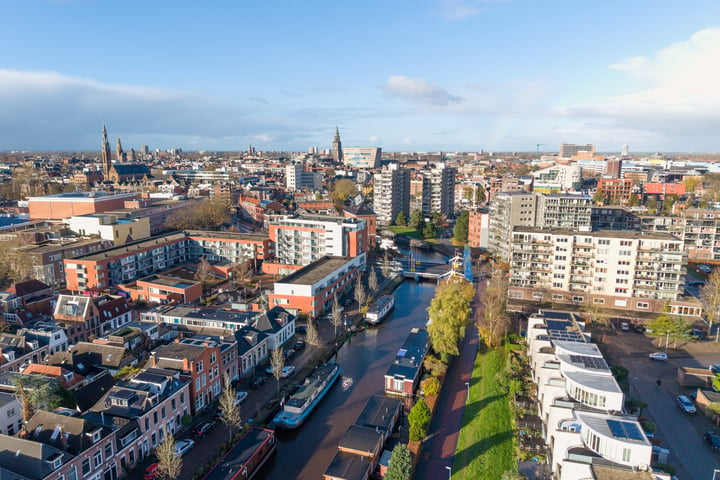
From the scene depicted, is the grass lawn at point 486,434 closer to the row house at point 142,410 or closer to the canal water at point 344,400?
the canal water at point 344,400

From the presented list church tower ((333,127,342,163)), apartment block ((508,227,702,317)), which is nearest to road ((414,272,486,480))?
apartment block ((508,227,702,317))

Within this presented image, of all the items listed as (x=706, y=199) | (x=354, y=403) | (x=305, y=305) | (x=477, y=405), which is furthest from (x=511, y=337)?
(x=706, y=199)

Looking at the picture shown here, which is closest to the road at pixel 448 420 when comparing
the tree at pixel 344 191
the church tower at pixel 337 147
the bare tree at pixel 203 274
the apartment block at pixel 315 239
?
the apartment block at pixel 315 239

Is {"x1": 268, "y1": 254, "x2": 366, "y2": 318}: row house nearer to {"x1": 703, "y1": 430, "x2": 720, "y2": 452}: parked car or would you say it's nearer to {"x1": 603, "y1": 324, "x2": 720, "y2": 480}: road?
{"x1": 603, "y1": 324, "x2": 720, "y2": 480}: road

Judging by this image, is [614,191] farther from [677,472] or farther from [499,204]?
[677,472]

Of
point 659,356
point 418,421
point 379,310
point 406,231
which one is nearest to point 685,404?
point 659,356

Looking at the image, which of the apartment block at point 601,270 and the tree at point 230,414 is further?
the apartment block at point 601,270
